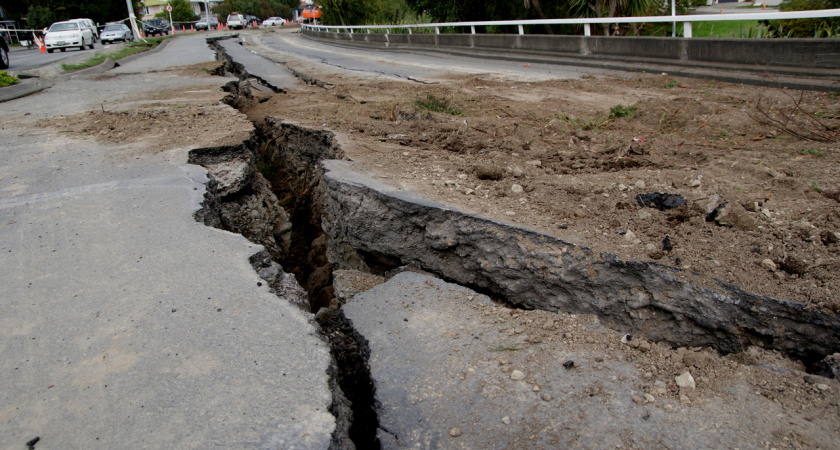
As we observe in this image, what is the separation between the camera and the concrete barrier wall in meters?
7.15

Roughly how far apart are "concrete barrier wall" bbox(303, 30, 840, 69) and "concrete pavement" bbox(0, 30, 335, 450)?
25.7 feet

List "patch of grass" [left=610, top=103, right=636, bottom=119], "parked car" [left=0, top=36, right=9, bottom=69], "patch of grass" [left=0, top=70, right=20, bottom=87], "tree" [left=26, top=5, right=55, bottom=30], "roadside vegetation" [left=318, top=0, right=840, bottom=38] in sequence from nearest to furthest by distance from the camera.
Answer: "patch of grass" [left=610, top=103, right=636, bottom=119]
"patch of grass" [left=0, top=70, right=20, bottom=87]
"roadside vegetation" [left=318, top=0, right=840, bottom=38]
"parked car" [left=0, top=36, right=9, bottom=69]
"tree" [left=26, top=5, right=55, bottom=30]

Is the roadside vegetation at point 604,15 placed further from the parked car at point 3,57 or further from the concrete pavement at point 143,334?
the parked car at point 3,57

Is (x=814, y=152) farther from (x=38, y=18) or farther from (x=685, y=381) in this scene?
(x=38, y=18)

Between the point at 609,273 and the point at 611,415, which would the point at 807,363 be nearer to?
the point at 609,273

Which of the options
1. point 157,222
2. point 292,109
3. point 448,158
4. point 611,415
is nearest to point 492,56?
point 292,109

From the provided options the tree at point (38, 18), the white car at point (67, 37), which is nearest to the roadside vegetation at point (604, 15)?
the white car at point (67, 37)

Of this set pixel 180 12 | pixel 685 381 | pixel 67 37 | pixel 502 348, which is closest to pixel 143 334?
pixel 502 348

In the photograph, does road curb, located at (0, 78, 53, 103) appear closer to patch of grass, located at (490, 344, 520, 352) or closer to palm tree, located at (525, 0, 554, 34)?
patch of grass, located at (490, 344, 520, 352)

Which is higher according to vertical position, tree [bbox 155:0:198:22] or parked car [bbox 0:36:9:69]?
tree [bbox 155:0:198:22]

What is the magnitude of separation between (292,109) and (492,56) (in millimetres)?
7875

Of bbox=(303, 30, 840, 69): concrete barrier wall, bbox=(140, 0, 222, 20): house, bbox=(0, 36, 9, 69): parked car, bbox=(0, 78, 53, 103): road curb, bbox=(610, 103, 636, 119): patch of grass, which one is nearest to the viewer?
bbox=(610, 103, 636, 119): patch of grass

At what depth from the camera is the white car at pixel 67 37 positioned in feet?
84.2

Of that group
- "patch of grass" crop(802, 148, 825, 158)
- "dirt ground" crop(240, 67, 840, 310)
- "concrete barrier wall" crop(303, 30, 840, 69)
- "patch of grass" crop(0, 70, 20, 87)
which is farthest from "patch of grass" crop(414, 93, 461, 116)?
"patch of grass" crop(0, 70, 20, 87)
